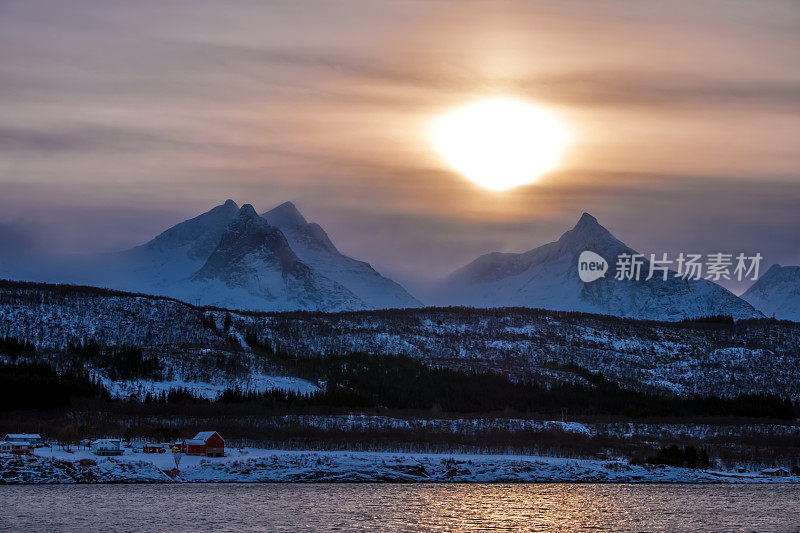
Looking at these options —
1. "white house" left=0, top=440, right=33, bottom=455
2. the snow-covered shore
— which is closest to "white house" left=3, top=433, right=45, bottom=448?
"white house" left=0, top=440, right=33, bottom=455

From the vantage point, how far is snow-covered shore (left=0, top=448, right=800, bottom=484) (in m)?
140

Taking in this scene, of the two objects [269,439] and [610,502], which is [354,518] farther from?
[269,439]

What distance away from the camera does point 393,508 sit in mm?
115875

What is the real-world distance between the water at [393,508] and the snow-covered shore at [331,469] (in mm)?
3303

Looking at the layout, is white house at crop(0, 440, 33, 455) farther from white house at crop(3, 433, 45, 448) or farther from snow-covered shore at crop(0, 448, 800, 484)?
snow-covered shore at crop(0, 448, 800, 484)

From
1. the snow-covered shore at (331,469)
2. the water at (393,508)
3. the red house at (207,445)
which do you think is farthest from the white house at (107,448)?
the water at (393,508)

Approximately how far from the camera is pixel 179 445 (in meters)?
161

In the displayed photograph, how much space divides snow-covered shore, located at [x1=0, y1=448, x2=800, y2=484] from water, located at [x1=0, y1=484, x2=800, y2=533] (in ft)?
10.8

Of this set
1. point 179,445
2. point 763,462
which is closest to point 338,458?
point 179,445

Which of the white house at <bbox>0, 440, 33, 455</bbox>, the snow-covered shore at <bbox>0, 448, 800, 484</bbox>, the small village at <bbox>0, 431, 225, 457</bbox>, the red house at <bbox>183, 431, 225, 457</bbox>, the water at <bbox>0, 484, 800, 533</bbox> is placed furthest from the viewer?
the red house at <bbox>183, 431, 225, 457</bbox>

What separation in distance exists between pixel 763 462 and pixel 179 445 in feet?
283

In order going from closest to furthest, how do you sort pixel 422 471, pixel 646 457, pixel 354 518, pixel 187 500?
pixel 354 518
pixel 187 500
pixel 422 471
pixel 646 457

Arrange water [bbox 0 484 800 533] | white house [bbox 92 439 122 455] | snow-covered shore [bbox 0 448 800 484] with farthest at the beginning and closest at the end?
white house [bbox 92 439 122 455] → snow-covered shore [bbox 0 448 800 484] → water [bbox 0 484 800 533]

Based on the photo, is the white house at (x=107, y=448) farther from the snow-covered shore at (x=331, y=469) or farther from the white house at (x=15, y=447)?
the white house at (x=15, y=447)
